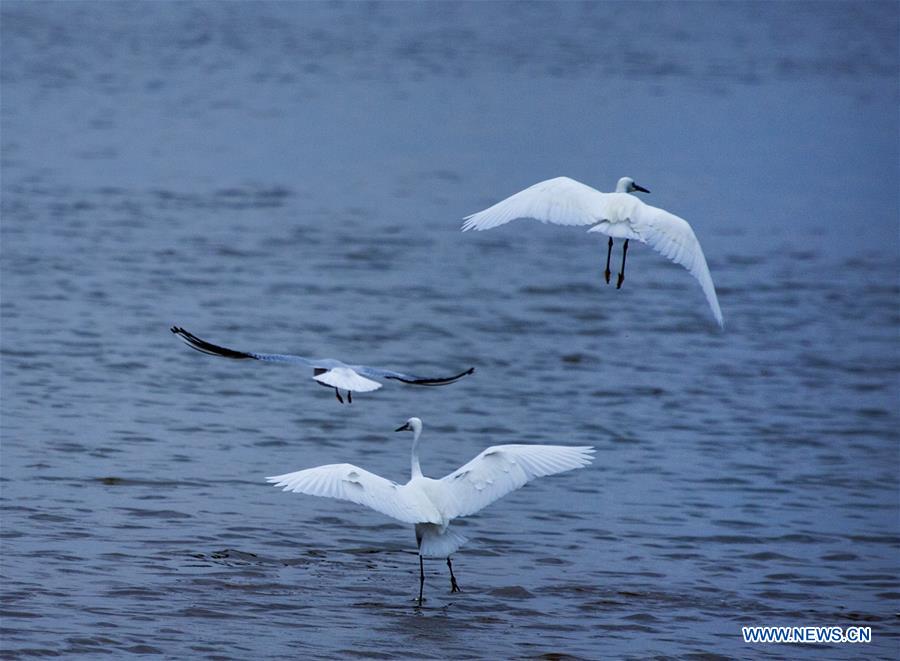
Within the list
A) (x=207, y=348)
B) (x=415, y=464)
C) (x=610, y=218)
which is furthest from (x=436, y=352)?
(x=207, y=348)

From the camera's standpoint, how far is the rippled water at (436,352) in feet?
36.9

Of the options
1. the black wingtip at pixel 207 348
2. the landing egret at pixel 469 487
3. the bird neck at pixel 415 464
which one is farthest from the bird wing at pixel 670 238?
the black wingtip at pixel 207 348

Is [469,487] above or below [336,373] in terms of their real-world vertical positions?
below

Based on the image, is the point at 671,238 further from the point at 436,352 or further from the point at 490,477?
the point at 436,352

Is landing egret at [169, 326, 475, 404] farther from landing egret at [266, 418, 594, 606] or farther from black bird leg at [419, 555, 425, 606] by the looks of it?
black bird leg at [419, 555, 425, 606]

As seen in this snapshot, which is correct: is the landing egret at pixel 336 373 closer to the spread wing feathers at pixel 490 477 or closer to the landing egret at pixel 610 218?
the spread wing feathers at pixel 490 477

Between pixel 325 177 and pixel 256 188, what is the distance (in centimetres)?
159

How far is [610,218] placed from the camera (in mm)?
11344

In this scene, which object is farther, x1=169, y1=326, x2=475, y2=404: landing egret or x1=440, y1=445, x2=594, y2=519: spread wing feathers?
x1=440, y1=445, x2=594, y2=519: spread wing feathers

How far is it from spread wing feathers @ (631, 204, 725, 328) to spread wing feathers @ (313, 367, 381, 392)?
2166 mm

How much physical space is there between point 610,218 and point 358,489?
2.54 metres

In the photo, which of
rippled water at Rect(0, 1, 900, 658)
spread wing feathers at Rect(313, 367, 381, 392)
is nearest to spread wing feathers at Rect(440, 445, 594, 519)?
rippled water at Rect(0, 1, 900, 658)

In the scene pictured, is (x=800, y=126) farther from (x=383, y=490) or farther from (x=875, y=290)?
(x=383, y=490)

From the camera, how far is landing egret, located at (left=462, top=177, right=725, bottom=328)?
11.2m
